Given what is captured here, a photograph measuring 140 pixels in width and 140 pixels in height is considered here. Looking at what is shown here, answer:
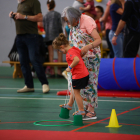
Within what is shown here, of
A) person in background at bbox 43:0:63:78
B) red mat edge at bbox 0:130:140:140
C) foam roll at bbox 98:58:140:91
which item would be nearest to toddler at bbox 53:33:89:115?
red mat edge at bbox 0:130:140:140

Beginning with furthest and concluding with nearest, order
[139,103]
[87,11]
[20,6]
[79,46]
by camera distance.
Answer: [87,11] → [20,6] → [139,103] → [79,46]

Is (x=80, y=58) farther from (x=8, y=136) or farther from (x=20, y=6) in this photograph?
(x=20, y=6)

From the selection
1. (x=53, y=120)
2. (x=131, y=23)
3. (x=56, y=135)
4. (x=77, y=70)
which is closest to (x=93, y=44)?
(x=77, y=70)

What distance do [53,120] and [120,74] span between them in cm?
238

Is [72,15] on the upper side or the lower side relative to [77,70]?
upper

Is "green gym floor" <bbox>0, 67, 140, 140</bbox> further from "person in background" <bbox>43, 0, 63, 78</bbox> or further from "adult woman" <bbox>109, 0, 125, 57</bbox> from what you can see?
"person in background" <bbox>43, 0, 63, 78</bbox>

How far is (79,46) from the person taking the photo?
328cm

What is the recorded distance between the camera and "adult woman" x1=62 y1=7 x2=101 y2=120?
125 inches

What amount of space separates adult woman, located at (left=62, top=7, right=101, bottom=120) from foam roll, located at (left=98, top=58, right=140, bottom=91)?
1.88m

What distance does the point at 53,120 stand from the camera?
307cm

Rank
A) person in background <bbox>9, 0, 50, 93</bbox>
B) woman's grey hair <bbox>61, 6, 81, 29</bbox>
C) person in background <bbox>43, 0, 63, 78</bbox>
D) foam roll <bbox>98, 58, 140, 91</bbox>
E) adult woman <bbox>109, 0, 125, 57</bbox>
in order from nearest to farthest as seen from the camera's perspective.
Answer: woman's grey hair <bbox>61, 6, 81, 29</bbox> < person in background <bbox>9, 0, 50, 93</bbox> < foam roll <bbox>98, 58, 140, 91</bbox> < adult woman <bbox>109, 0, 125, 57</bbox> < person in background <bbox>43, 0, 63, 78</bbox>

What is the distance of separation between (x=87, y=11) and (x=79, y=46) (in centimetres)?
418

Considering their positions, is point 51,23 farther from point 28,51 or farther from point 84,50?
point 84,50

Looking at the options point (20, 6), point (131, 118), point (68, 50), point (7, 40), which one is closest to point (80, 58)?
point (68, 50)
